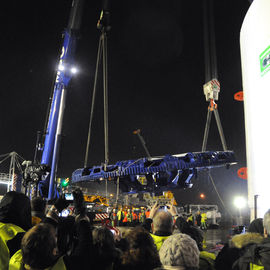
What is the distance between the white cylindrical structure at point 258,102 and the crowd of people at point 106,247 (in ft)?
8.49

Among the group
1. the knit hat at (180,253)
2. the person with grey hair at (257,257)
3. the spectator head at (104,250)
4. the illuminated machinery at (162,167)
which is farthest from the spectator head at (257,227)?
the illuminated machinery at (162,167)

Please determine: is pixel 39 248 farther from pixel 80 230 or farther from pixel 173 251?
pixel 173 251

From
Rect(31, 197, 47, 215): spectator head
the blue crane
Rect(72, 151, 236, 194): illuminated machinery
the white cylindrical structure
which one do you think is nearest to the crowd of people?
Rect(31, 197, 47, 215): spectator head

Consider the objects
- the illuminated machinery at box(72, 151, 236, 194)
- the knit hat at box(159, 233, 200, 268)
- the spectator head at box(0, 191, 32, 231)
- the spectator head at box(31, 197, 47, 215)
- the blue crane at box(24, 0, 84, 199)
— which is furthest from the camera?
the blue crane at box(24, 0, 84, 199)

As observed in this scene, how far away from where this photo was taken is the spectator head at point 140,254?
2.38 metres

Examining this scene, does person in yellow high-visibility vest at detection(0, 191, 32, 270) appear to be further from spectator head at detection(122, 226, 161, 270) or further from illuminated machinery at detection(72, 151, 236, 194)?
illuminated machinery at detection(72, 151, 236, 194)

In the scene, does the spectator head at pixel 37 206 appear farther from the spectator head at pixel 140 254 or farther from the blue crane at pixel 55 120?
the blue crane at pixel 55 120

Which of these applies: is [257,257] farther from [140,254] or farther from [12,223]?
[12,223]

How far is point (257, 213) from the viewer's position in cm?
547

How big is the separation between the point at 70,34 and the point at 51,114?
4.63m

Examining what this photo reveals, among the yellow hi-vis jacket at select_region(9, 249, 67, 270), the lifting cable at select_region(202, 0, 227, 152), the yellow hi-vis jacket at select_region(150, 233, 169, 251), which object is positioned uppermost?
the lifting cable at select_region(202, 0, 227, 152)

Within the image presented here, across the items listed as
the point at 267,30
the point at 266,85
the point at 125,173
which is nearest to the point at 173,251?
the point at 266,85

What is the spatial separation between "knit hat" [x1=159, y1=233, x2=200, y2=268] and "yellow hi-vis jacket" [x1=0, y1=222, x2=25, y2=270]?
1634mm

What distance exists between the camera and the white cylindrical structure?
18.0ft
